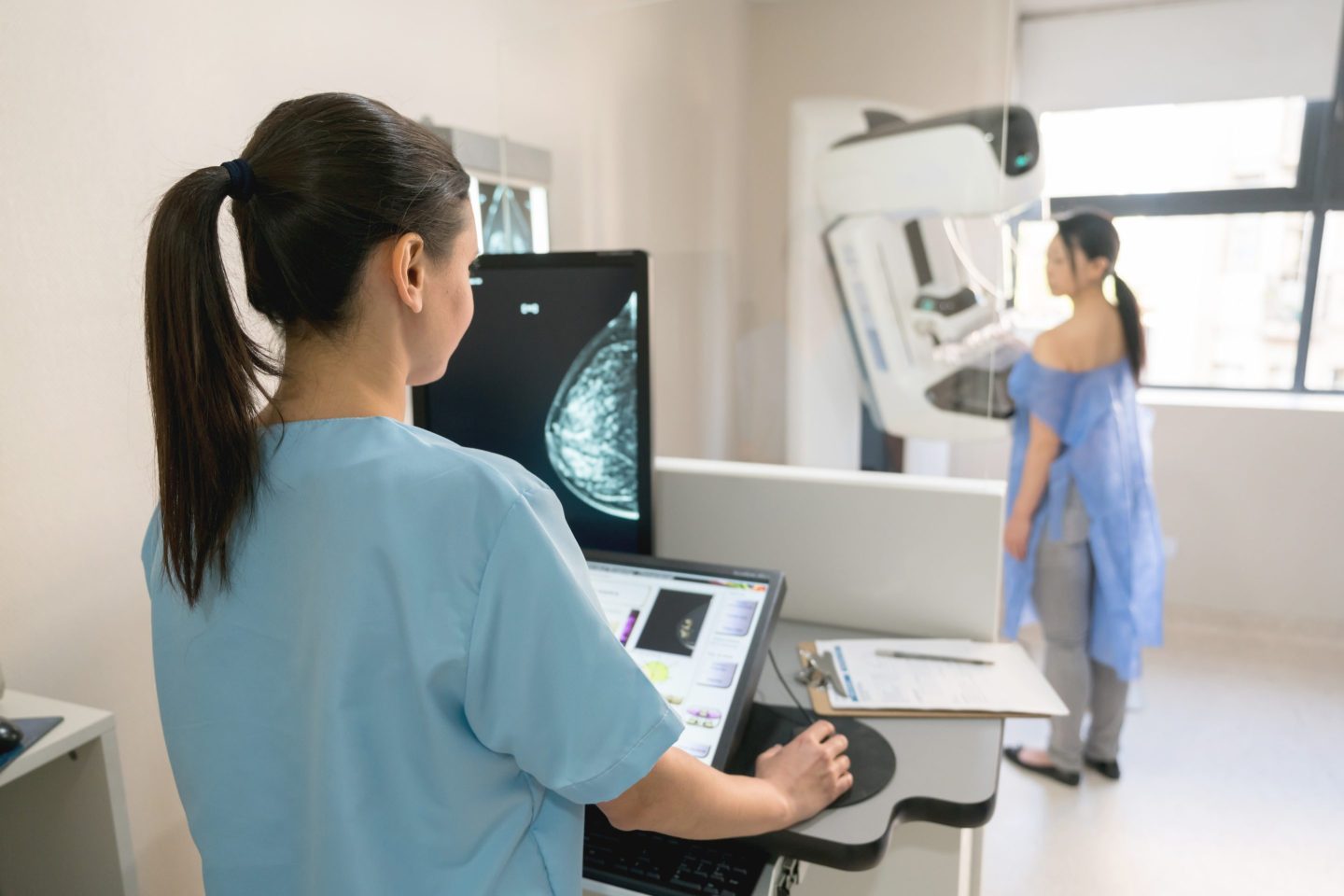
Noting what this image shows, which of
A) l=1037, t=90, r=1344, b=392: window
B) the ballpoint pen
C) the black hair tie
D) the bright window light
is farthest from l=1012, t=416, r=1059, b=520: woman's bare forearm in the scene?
the black hair tie

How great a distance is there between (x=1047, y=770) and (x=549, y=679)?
2191 millimetres

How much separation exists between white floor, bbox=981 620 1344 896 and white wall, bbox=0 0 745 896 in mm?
1323

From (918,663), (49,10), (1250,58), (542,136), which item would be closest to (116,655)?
(49,10)

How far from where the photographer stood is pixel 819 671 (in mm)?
1223

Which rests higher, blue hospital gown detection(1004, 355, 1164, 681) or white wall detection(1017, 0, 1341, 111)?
white wall detection(1017, 0, 1341, 111)

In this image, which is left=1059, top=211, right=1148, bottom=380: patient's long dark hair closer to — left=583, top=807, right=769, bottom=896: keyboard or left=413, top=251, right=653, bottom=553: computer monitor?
left=413, top=251, right=653, bottom=553: computer monitor

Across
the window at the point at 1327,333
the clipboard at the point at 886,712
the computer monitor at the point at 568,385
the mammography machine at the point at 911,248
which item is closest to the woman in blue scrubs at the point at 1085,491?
the mammography machine at the point at 911,248

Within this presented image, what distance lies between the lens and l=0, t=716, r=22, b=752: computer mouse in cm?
85

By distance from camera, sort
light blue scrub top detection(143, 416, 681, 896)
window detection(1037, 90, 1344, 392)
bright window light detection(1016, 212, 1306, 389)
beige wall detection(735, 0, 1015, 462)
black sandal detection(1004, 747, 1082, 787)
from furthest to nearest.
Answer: bright window light detection(1016, 212, 1306, 389), window detection(1037, 90, 1344, 392), black sandal detection(1004, 747, 1082, 787), beige wall detection(735, 0, 1015, 462), light blue scrub top detection(143, 416, 681, 896)

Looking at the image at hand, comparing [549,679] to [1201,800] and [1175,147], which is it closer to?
[1201,800]

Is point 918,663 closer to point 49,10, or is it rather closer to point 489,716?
point 489,716

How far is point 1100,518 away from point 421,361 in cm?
195

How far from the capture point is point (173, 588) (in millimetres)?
694

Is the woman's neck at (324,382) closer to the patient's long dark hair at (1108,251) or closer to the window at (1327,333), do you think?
the patient's long dark hair at (1108,251)
